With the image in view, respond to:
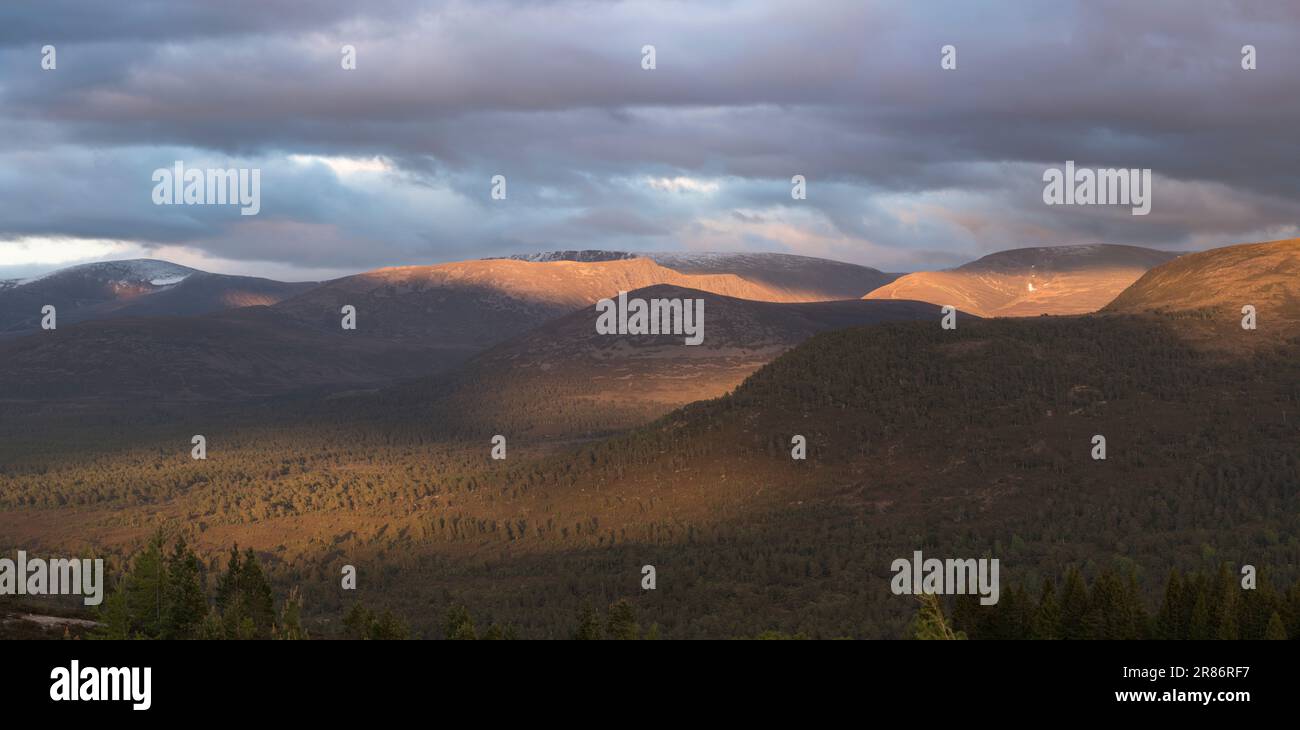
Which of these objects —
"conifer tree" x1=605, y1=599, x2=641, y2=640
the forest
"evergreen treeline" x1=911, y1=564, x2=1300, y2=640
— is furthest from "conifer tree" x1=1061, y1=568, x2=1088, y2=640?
"conifer tree" x1=605, y1=599, x2=641, y2=640

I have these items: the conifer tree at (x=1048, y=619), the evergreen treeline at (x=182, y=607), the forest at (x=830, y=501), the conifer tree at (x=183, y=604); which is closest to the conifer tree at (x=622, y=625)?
the evergreen treeline at (x=182, y=607)

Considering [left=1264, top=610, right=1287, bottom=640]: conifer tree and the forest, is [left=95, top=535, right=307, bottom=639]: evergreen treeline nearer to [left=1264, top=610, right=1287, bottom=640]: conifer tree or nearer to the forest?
the forest

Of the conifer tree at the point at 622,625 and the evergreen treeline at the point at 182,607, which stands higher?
the evergreen treeline at the point at 182,607

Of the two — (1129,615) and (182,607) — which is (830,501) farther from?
(182,607)

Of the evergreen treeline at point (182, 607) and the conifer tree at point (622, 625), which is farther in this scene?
the conifer tree at point (622, 625)

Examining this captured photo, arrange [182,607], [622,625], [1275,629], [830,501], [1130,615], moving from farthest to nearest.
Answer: [830,501]
[622,625]
[182,607]
[1130,615]
[1275,629]

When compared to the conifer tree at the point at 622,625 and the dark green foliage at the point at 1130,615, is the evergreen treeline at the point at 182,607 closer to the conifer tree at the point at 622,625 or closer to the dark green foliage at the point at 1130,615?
the conifer tree at the point at 622,625

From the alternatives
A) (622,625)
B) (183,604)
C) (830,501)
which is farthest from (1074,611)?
(830,501)
